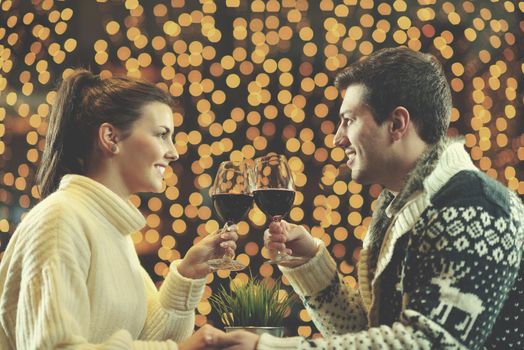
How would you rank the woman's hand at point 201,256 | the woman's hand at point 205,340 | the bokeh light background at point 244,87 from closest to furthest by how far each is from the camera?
the woman's hand at point 205,340 → the woman's hand at point 201,256 → the bokeh light background at point 244,87

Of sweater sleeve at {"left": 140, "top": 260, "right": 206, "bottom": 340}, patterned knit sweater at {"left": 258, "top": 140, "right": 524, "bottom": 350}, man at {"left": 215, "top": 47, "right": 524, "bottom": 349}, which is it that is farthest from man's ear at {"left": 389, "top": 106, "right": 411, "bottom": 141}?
sweater sleeve at {"left": 140, "top": 260, "right": 206, "bottom": 340}

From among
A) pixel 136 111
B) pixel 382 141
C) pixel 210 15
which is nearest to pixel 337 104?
pixel 210 15

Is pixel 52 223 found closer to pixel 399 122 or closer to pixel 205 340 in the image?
pixel 205 340

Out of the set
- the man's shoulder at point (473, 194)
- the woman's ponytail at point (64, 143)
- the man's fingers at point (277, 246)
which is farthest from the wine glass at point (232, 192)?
the man's shoulder at point (473, 194)

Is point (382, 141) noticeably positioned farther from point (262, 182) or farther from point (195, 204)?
point (195, 204)

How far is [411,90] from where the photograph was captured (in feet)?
5.82

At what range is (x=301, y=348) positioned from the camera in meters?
1.44

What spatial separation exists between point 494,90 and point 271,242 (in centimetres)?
152

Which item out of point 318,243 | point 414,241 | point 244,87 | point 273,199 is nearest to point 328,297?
point 318,243

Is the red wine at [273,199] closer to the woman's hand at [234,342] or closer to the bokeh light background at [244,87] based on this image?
the woman's hand at [234,342]

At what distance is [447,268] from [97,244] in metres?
0.73

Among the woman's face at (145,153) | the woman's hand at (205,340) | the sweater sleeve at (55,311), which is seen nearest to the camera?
Answer: the sweater sleeve at (55,311)

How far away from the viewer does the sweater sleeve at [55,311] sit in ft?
4.46

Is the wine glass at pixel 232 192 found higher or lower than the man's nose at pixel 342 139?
lower
